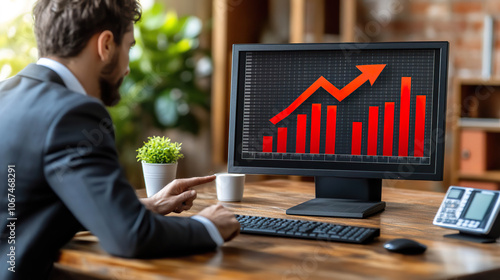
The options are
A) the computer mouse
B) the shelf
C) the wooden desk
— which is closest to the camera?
the wooden desk

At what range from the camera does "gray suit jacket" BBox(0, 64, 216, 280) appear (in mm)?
1003

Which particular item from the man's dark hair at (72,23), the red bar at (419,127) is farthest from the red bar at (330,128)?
the man's dark hair at (72,23)

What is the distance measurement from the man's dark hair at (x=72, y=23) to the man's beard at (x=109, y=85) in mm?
49

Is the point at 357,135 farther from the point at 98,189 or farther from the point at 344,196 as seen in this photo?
the point at 98,189

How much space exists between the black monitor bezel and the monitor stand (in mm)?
75

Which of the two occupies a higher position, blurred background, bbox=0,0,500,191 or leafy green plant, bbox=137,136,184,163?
blurred background, bbox=0,0,500,191

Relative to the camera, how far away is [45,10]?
1.22 meters

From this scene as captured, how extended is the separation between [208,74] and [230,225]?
3043 mm

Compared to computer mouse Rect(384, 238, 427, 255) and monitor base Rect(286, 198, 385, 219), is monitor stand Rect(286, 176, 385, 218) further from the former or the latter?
computer mouse Rect(384, 238, 427, 255)

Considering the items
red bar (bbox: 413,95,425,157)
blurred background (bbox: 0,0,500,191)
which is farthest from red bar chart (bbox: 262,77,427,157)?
blurred background (bbox: 0,0,500,191)

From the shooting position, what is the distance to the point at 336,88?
158 cm

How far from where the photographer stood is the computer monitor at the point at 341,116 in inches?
59.6

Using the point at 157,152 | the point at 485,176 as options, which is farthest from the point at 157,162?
the point at 485,176

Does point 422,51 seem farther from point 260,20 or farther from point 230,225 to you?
point 260,20
